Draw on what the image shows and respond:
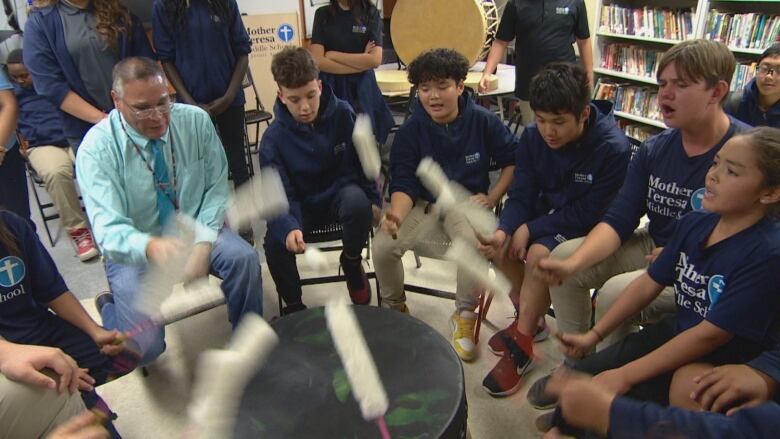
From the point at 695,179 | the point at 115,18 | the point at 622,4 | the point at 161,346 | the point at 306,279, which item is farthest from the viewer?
the point at 622,4

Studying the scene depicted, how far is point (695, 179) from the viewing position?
1.56 metres

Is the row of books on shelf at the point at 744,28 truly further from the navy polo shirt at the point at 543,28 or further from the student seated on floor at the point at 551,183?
the student seated on floor at the point at 551,183

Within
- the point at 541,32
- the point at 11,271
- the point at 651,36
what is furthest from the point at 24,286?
the point at 651,36

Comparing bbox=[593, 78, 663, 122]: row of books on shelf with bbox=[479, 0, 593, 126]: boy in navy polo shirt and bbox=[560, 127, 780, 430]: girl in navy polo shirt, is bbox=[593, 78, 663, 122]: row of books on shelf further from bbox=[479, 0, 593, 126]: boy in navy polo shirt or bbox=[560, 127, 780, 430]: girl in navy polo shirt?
bbox=[560, 127, 780, 430]: girl in navy polo shirt

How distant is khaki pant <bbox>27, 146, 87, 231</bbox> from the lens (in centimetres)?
282

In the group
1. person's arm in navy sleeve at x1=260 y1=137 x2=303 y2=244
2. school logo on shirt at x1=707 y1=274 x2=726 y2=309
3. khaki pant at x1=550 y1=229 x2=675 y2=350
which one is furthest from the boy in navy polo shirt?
school logo on shirt at x1=707 y1=274 x2=726 y2=309

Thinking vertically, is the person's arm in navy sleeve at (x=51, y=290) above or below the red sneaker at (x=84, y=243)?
above

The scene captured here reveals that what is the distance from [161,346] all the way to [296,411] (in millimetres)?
858

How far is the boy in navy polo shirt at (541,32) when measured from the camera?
10.7 feet

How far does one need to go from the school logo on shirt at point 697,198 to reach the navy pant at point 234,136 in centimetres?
222

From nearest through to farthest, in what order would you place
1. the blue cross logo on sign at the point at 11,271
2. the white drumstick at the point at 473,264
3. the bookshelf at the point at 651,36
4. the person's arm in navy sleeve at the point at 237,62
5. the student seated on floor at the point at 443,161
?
the blue cross logo on sign at the point at 11,271 → the white drumstick at the point at 473,264 → the student seated on floor at the point at 443,161 → the person's arm in navy sleeve at the point at 237,62 → the bookshelf at the point at 651,36

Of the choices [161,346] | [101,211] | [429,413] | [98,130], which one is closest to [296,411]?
[429,413]

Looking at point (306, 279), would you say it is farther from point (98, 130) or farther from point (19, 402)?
point (19, 402)

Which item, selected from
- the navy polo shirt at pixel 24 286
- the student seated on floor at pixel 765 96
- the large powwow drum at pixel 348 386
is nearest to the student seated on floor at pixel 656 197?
the large powwow drum at pixel 348 386
